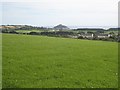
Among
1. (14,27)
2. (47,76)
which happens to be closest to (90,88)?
(47,76)

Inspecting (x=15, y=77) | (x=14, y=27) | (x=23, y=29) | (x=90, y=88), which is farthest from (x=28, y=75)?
(x=23, y=29)

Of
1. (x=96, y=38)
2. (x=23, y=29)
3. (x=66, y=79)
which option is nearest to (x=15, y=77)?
(x=66, y=79)

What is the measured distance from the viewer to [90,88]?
13.0 meters

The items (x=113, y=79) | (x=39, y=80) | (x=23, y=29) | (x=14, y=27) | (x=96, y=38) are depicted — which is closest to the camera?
(x=39, y=80)

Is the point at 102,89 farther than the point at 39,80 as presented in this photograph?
No

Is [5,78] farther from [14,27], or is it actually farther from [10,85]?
[14,27]

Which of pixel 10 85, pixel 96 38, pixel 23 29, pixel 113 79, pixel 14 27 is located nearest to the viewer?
pixel 10 85

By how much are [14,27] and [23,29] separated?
9.73 meters

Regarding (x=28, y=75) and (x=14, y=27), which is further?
(x=14, y=27)

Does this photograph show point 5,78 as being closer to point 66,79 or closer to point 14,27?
point 66,79

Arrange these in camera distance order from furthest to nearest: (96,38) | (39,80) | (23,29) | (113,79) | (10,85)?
(23,29) < (96,38) < (113,79) < (39,80) < (10,85)

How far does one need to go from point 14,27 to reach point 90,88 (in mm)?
98195

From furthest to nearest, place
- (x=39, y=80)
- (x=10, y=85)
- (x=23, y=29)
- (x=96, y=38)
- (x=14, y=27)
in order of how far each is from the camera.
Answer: (x=23, y=29), (x=14, y=27), (x=96, y=38), (x=39, y=80), (x=10, y=85)

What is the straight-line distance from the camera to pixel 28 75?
15883mm
